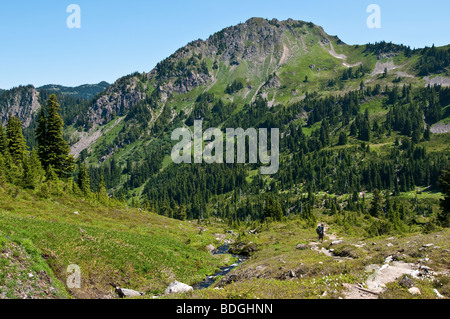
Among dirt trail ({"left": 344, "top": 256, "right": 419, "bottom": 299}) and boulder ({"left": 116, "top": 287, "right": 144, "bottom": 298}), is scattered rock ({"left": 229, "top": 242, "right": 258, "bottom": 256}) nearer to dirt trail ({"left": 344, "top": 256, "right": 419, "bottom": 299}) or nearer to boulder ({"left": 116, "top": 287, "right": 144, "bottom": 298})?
boulder ({"left": 116, "top": 287, "right": 144, "bottom": 298})

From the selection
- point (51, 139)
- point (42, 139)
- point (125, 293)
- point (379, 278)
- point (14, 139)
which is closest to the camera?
point (379, 278)

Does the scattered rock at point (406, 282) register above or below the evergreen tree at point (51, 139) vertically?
below

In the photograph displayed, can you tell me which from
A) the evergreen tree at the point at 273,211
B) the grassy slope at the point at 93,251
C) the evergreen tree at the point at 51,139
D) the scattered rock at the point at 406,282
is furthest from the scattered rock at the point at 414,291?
the evergreen tree at the point at 273,211

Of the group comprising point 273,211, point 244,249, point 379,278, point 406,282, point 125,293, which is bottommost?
point 273,211

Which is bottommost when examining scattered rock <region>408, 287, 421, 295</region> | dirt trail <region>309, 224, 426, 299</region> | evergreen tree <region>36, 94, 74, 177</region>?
dirt trail <region>309, 224, 426, 299</region>

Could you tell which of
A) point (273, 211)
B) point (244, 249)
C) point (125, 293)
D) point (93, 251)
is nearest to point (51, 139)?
point (93, 251)

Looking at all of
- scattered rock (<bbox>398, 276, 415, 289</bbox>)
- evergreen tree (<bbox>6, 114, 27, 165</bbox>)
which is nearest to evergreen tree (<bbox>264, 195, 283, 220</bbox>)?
evergreen tree (<bbox>6, 114, 27, 165</bbox>)

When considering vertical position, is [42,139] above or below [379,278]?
above

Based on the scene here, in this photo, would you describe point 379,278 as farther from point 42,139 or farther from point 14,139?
point 14,139

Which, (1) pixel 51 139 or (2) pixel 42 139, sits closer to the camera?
(1) pixel 51 139

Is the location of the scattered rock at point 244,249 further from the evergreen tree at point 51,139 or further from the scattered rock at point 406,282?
the evergreen tree at point 51,139

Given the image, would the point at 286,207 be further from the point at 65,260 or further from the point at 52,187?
the point at 65,260
